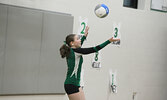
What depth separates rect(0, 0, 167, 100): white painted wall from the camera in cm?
480

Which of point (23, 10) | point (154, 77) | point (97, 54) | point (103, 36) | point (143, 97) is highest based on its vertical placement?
point (23, 10)

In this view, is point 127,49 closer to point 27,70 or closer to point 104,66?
point 104,66

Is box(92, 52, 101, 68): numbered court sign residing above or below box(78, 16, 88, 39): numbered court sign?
below

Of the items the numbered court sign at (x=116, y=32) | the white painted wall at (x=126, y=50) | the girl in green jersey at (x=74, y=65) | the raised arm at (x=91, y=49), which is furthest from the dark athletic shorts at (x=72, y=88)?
the numbered court sign at (x=116, y=32)

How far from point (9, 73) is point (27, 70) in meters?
0.30

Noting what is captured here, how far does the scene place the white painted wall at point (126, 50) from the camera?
480cm

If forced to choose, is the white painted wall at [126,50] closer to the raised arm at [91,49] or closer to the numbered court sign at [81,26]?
the numbered court sign at [81,26]

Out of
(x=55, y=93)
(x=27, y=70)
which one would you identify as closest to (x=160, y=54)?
(x=55, y=93)

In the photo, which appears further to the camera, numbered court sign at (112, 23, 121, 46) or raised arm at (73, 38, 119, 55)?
numbered court sign at (112, 23, 121, 46)

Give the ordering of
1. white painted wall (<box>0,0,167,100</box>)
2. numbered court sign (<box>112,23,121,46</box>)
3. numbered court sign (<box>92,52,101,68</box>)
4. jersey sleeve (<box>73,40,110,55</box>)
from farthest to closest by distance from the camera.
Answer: numbered court sign (<box>112,23,121,46</box>), numbered court sign (<box>92,52,101,68</box>), white painted wall (<box>0,0,167,100</box>), jersey sleeve (<box>73,40,110,55</box>)

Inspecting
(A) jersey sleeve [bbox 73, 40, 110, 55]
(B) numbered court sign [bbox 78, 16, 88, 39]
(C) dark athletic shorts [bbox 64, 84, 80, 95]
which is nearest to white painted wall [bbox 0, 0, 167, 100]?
(B) numbered court sign [bbox 78, 16, 88, 39]

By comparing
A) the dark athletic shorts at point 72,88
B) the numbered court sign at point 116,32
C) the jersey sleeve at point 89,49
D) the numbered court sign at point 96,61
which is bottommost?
the dark athletic shorts at point 72,88

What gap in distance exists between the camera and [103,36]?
509 cm

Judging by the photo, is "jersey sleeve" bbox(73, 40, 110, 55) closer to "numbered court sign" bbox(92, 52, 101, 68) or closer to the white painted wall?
the white painted wall
